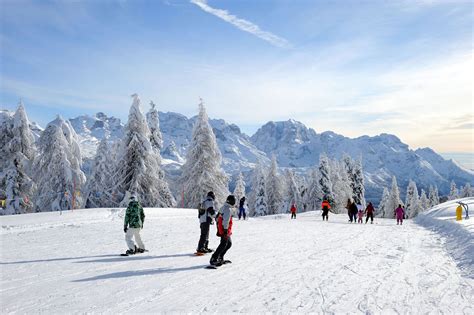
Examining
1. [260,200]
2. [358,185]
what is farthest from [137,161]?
[358,185]

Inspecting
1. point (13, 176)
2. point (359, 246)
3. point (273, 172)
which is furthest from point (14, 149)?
point (273, 172)

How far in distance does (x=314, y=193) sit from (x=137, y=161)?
3262 centimetres

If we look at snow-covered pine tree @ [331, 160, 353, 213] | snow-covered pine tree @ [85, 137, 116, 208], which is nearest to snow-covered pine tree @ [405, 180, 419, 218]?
snow-covered pine tree @ [331, 160, 353, 213]

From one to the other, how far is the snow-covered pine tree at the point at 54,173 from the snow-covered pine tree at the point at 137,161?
586 centimetres

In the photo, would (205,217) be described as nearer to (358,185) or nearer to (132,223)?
(132,223)

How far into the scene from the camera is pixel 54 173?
3675cm

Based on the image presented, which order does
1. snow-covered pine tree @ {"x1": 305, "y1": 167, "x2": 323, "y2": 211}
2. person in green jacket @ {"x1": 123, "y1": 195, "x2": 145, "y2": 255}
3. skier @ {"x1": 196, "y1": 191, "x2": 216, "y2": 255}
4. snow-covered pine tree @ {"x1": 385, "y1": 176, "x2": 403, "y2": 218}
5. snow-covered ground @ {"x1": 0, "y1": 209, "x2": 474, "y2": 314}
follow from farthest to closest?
snow-covered pine tree @ {"x1": 385, "y1": 176, "x2": 403, "y2": 218} < snow-covered pine tree @ {"x1": 305, "y1": 167, "x2": 323, "y2": 211} < person in green jacket @ {"x1": 123, "y1": 195, "x2": 145, "y2": 255} < skier @ {"x1": 196, "y1": 191, "x2": 216, "y2": 255} < snow-covered ground @ {"x1": 0, "y1": 209, "x2": 474, "y2": 314}

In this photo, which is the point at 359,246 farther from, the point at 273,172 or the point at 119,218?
the point at 273,172

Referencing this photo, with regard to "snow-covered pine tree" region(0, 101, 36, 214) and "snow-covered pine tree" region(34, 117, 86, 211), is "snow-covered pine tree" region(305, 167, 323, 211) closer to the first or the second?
"snow-covered pine tree" region(34, 117, 86, 211)

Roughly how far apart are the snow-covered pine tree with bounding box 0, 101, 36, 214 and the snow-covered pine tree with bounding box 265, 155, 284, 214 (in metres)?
39.8

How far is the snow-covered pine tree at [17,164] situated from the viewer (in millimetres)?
32906

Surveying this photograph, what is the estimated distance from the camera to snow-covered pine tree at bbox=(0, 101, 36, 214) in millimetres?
32906

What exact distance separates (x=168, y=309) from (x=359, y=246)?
9.85m

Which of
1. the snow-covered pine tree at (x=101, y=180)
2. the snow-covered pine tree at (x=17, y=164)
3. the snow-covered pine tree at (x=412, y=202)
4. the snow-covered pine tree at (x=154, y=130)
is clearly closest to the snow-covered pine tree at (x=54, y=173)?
the snow-covered pine tree at (x=17, y=164)
